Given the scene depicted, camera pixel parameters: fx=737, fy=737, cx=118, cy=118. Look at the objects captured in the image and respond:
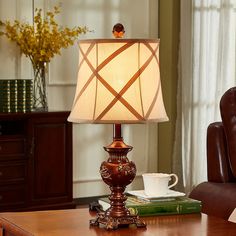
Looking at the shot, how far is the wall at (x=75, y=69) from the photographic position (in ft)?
18.7

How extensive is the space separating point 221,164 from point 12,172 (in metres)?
1.99

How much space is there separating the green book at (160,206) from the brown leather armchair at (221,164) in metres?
0.56

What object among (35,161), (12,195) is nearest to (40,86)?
(35,161)

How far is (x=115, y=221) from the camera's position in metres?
2.60

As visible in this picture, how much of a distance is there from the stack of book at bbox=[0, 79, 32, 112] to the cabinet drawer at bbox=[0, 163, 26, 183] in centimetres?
40

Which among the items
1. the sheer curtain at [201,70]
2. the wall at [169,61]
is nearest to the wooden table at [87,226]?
the sheer curtain at [201,70]

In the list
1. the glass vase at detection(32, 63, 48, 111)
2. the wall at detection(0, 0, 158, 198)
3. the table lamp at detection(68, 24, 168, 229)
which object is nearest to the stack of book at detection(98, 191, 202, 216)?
the table lamp at detection(68, 24, 168, 229)

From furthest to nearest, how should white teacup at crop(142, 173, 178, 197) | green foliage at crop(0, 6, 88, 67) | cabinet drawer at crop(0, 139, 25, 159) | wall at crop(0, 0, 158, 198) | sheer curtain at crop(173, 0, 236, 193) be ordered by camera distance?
sheer curtain at crop(173, 0, 236, 193) < wall at crop(0, 0, 158, 198) < green foliage at crop(0, 6, 88, 67) < cabinet drawer at crop(0, 139, 25, 159) < white teacup at crop(142, 173, 178, 197)

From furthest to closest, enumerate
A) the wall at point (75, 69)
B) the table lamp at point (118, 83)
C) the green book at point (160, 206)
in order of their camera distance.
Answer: the wall at point (75, 69) < the green book at point (160, 206) < the table lamp at point (118, 83)

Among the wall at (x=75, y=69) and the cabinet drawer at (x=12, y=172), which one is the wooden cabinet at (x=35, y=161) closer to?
the cabinet drawer at (x=12, y=172)

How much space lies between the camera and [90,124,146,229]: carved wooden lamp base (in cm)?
260

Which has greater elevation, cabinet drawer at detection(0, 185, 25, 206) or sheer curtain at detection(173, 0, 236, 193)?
sheer curtain at detection(173, 0, 236, 193)

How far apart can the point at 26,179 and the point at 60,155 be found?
1.07 ft

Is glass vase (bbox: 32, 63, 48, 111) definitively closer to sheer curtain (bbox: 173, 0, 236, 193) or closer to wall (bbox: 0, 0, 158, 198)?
wall (bbox: 0, 0, 158, 198)
